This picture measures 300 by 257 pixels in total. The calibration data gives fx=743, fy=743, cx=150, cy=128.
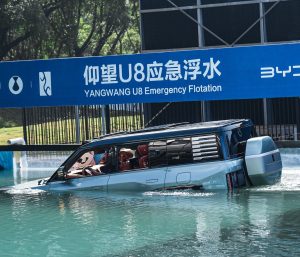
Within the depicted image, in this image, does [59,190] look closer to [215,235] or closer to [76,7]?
[215,235]

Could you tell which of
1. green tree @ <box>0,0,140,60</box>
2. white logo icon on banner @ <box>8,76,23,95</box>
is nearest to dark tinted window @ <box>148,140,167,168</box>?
white logo icon on banner @ <box>8,76,23,95</box>

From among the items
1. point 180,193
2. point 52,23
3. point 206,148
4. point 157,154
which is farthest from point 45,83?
point 52,23

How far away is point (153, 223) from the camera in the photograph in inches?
460

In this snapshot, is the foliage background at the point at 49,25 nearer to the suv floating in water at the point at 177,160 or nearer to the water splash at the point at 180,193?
the suv floating in water at the point at 177,160

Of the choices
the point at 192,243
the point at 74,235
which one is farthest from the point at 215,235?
the point at 74,235

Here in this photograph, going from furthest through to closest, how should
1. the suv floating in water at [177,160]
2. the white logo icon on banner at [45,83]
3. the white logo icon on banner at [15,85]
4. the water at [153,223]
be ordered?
the white logo icon on banner at [15,85]
the white logo icon on banner at [45,83]
the suv floating in water at [177,160]
the water at [153,223]

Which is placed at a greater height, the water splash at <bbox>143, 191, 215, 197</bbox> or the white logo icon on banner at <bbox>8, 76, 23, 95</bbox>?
the white logo icon on banner at <bbox>8, 76, 23, 95</bbox>

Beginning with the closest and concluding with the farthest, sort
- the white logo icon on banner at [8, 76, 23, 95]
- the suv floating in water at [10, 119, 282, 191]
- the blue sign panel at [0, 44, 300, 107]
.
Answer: the suv floating in water at [10, 119, 282, 191] → the blue sign panel at [0, 44, 300, 107] → the white logo icon on banner at [8, 76, 23, 95]

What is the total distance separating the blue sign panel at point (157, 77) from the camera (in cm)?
1909

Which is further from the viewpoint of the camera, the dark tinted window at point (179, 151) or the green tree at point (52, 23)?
the green tree at point (52, 23)

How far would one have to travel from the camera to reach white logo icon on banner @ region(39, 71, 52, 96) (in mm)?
21578

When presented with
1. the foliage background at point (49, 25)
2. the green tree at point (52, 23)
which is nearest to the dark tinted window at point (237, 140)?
the foliage background at point (49, 25)

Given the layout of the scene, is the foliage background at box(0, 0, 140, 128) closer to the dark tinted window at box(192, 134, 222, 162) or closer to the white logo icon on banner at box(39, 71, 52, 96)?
the white logo icon on banner at box(39, 71, 52, 96)

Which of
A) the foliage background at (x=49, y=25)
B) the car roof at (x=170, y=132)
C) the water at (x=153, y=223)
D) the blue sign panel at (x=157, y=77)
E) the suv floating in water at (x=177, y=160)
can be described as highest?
the foliage background at (x=49, y=25)
